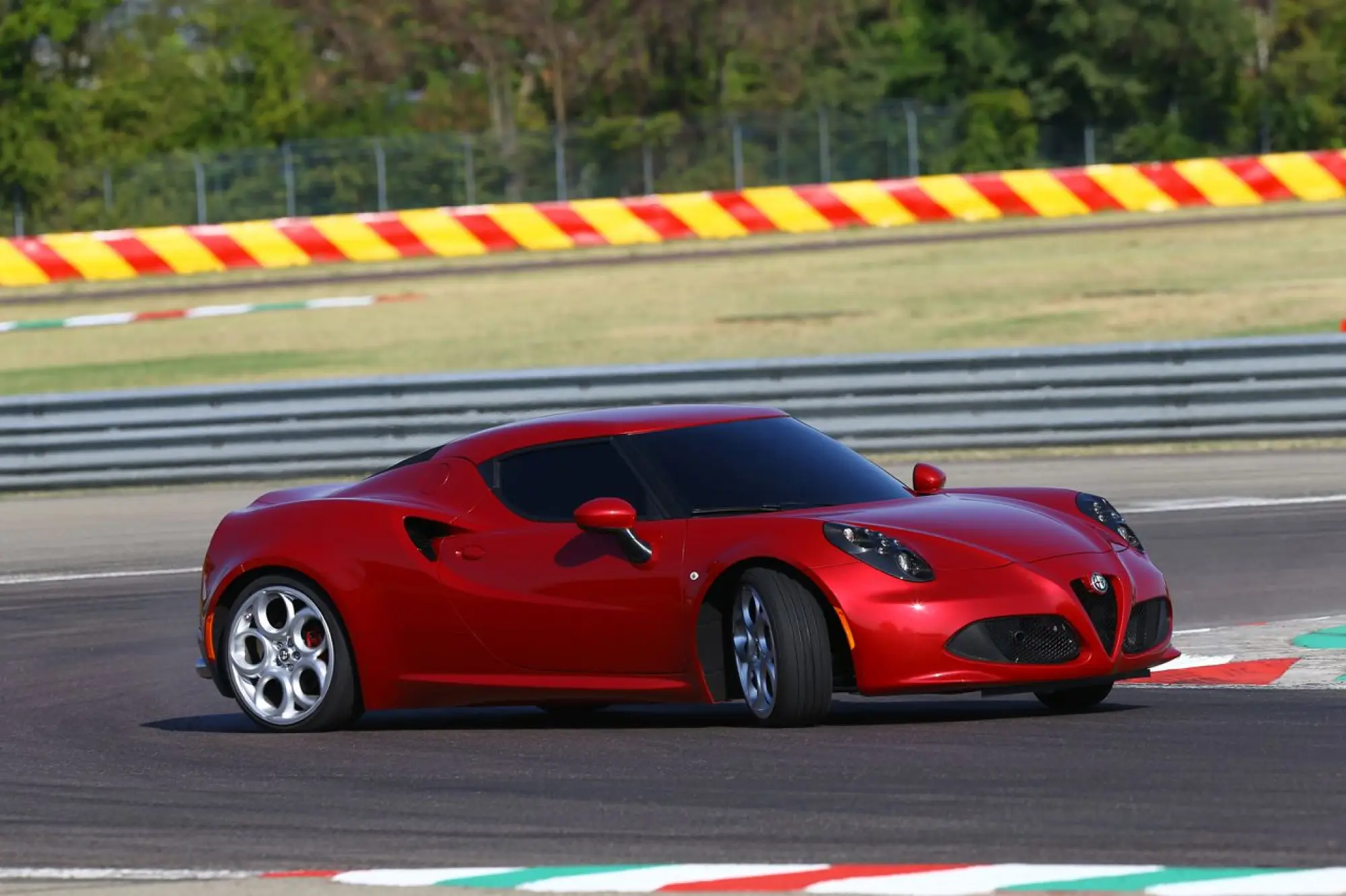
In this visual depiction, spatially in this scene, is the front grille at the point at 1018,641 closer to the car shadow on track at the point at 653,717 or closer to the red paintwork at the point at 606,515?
the car shadow on track at the point at 653,717

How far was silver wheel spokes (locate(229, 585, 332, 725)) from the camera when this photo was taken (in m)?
8.98

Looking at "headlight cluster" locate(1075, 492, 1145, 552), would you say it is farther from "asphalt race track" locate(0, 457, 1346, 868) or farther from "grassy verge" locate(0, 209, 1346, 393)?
"grassy verge" locate(0, 209, 1346, 393)

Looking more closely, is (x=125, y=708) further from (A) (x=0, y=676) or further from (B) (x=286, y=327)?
(B) (x=286, y=327)

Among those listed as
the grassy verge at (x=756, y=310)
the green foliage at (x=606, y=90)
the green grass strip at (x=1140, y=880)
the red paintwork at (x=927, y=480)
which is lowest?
the grassy verge at (x=756, y=310)

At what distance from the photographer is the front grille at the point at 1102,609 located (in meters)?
8.03

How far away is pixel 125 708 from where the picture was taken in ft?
32.5

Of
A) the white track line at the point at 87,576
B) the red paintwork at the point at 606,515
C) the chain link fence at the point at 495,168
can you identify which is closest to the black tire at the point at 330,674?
the red paintwork at the point at 606,515

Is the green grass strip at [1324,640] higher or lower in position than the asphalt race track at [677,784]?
lower

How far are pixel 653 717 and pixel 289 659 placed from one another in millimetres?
1350

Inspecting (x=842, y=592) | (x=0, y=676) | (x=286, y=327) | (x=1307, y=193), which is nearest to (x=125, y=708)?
(x=0, y=676)

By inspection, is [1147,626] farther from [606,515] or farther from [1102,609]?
[606,515]

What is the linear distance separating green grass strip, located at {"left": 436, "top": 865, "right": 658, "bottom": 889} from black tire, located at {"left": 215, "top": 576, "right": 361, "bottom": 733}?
2950mm

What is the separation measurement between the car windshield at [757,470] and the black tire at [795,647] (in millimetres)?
506

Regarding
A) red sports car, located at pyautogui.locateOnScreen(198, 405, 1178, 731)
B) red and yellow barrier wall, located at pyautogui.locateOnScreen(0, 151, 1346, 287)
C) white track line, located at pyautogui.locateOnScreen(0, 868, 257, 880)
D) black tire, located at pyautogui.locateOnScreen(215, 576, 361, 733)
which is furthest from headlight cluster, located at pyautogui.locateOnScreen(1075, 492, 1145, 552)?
red and yellow barrier wall, located at pyautogui.locateOnScreen(0, 151, 1346, 287)
